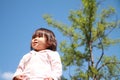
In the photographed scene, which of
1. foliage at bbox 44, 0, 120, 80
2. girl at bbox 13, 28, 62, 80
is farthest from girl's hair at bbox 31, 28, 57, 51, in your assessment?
foliage at bbox 44, 0, 120, 80

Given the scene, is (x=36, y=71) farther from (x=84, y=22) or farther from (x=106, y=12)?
(x=106, y=12)

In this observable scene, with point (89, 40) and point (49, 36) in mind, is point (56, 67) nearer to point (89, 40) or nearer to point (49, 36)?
point (49, 36)

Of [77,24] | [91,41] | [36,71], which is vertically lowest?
[36,71]

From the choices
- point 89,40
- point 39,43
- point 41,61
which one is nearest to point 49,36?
point 39,43

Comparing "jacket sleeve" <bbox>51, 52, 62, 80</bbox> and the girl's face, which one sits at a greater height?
the girl's face

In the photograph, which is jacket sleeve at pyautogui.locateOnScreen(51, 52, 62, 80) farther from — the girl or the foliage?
the foliage

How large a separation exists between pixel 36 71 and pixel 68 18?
28.9 ft

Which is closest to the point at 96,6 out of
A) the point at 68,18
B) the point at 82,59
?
the point at 68,18

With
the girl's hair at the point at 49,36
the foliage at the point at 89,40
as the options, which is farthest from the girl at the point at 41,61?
the foliage at the point at 89,40

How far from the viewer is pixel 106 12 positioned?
35.8ft

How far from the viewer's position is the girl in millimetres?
2078

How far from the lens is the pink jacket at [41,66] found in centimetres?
208

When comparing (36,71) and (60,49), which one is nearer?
(36,71)

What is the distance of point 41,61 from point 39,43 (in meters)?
0.19
